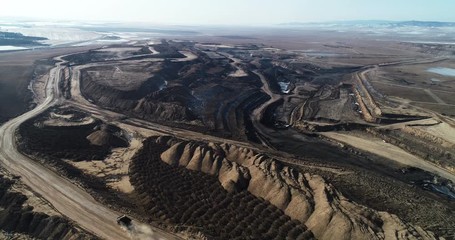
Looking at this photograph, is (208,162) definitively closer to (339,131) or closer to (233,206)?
(233,206)

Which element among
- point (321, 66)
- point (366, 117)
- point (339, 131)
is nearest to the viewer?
point (339, 131)

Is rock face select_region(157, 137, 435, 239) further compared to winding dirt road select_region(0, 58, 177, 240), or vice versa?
winding dirt road select_region(0, 58, 177, 240)

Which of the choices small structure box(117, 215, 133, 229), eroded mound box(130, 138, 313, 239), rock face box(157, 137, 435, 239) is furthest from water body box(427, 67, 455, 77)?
small structure box(117, 215, 133, 229)

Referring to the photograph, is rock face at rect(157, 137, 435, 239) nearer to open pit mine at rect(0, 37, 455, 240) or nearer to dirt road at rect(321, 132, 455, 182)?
open pit mine at rect(0, 37, 455, 240)

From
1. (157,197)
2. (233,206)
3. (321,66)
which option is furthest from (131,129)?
(321,66)

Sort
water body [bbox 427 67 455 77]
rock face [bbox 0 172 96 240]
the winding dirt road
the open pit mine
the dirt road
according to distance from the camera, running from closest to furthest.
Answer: rock face [bbox 0 172 96 240] → the winding dirt road → the open pit mine → the dirt road → water body [bbox 427 67 455 77]

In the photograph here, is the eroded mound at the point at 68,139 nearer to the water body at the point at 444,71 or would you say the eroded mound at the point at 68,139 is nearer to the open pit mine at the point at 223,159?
the open pit mine at the point at 223,159

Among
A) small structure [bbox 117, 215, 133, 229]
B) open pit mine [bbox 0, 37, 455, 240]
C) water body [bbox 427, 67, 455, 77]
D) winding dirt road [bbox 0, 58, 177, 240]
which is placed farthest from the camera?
water body [bbox 427, 67, 455, 77]
